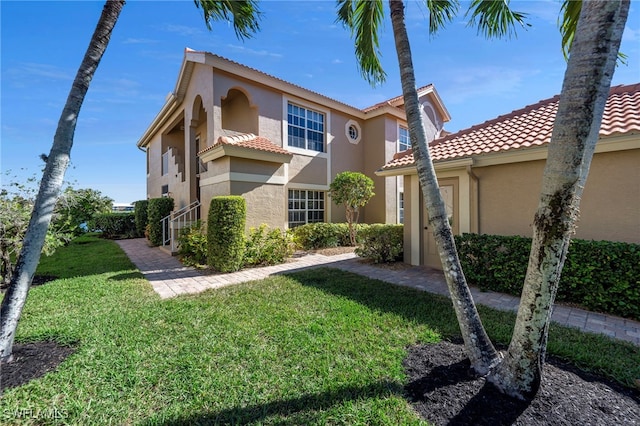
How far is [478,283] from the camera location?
692 centimetres

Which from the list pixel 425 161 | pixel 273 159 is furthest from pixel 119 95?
pixel 425 161

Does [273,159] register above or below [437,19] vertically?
below

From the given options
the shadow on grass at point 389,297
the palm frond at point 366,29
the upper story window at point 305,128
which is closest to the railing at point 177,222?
the upper story window at point 305,128

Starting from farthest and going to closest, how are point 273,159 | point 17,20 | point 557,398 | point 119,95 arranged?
point 119,95, point 273,159, point 17,20, point 557,398

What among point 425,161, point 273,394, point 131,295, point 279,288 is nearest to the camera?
point 273,394

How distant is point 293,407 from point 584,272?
6.32 m

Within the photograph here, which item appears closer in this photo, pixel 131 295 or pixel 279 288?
pixel 131 295

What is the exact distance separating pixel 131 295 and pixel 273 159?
21.2 feet

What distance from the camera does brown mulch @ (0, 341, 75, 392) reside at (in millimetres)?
3061

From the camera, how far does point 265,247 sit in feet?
31.4

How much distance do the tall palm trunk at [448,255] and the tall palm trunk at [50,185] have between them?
4341 millimetres

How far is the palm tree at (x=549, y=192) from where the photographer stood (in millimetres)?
2145

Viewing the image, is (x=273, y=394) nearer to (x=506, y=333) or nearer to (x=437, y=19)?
(x=506, y=333)

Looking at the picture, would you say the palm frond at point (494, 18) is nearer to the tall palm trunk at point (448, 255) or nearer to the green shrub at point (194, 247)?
the tall palm trunk at point (448, 255)
